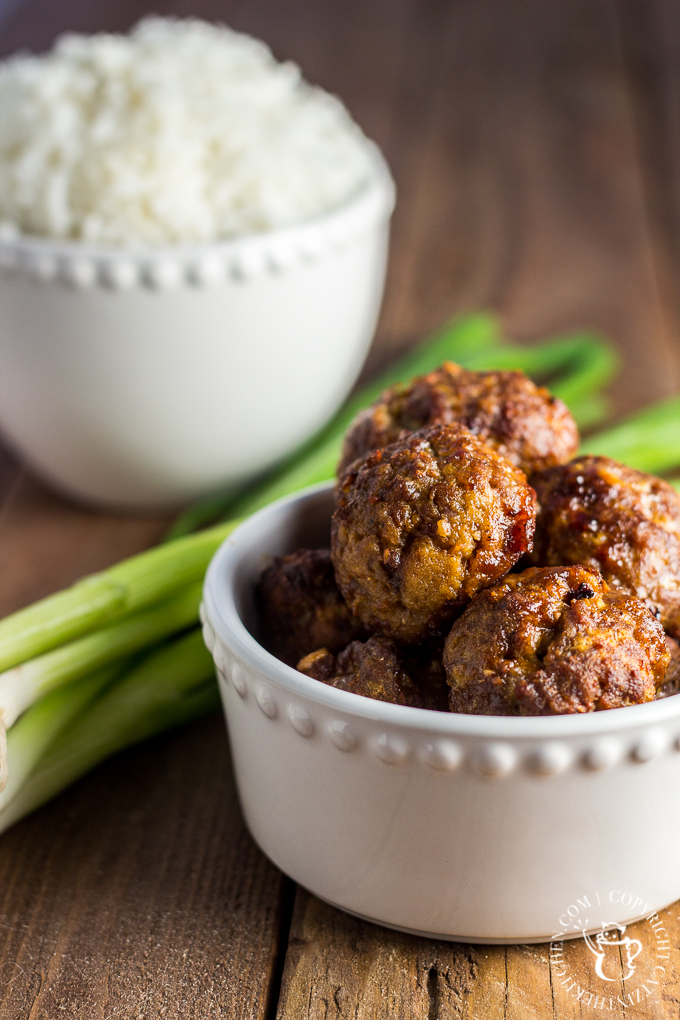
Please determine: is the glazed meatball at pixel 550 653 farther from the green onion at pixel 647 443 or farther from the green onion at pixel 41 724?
the green onion at pixel 647 443

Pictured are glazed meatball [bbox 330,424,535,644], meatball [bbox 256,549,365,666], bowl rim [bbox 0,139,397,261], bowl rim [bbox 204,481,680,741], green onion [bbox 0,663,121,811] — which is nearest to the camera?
bowl rim [bbox 204,481,680,741]

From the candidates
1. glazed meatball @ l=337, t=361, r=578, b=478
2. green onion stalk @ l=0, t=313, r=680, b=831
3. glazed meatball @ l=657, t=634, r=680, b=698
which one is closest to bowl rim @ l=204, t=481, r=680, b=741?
glazed meatball @ l=657, t=634, r=680, b=698

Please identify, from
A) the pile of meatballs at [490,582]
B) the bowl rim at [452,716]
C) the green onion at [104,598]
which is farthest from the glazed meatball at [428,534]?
the green onion at [104,598]

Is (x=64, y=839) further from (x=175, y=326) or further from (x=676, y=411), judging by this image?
(x=676, y=411)

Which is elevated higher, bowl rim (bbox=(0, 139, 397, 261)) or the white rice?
the white rice

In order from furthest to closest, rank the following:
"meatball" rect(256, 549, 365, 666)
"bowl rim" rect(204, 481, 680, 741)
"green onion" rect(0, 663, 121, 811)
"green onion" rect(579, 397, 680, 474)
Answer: "green onion" rect(579, 397, 680, 474), "green onion" rect(0, 663, 121, 811), "meatball" rect(256, 549, 365, 666), "bowl rim" rect(204, 481, 680, 741)

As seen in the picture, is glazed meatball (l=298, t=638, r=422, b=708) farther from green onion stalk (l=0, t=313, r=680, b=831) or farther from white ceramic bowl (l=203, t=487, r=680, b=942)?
green onion stalk (l=0, t=313, r=680, b=831)

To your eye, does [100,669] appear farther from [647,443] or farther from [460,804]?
[647,443]
